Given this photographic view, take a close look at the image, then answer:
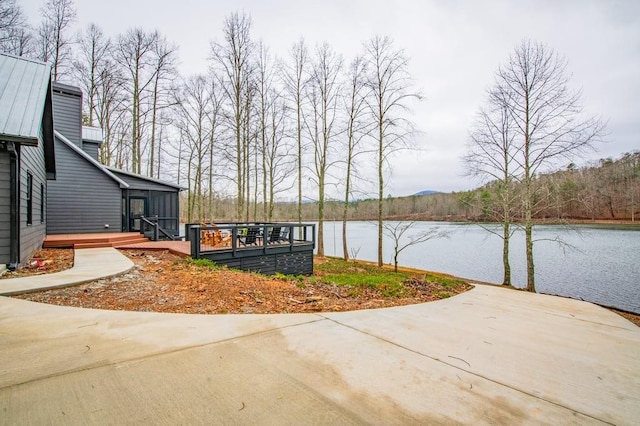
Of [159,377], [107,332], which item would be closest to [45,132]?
[107,332]

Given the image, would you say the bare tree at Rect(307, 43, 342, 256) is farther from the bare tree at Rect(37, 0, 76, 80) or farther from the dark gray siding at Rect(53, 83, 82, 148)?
the bare tree at Rect(37, 0, 76, 80)

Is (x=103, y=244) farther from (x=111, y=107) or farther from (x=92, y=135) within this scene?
(x=111, y=107)

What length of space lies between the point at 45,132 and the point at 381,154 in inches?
487

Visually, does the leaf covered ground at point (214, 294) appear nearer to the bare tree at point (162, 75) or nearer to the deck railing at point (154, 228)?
the deck railing at point (154, 228)

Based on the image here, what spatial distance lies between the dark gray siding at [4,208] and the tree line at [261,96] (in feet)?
33.8

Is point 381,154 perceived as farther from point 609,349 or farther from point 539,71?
point 609,349

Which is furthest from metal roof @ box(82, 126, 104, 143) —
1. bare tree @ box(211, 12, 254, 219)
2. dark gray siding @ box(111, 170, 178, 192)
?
bare tree @ box(211, 12, 254, 219)

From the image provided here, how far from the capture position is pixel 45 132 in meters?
8.55

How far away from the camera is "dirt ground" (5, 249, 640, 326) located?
13.1 feet

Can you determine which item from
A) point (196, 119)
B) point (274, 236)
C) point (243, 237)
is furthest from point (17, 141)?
point (196, 119)

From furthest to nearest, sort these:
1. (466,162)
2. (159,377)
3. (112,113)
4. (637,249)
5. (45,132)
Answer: (112,113)
(637,249)
(466,162)
(45,132)
(159,377)

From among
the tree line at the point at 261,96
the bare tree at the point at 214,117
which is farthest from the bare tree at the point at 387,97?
the bare tree at the point at 214,117

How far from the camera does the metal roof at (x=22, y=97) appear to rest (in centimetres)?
489

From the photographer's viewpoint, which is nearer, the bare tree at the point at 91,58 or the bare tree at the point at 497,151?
the bare tree at the point at 497,151
